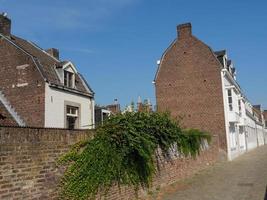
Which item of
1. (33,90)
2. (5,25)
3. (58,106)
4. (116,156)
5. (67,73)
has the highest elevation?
(5,25)

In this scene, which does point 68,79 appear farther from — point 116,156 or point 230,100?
point 230,100

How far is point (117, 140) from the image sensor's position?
9.29m

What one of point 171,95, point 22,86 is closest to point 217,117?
point 171,95

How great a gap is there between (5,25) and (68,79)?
17.4 feet

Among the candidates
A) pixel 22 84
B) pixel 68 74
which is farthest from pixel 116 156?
pixel 68 74

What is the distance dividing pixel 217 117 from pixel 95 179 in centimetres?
2104

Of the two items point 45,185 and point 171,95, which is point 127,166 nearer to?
point 45,185

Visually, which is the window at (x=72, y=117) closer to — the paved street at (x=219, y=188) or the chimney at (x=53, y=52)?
the chimney at (x=53, y=52)

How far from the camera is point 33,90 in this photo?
18.7m

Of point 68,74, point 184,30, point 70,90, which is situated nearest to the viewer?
point 70,90

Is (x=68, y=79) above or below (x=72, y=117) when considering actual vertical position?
above

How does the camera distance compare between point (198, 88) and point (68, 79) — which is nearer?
point (68, 79)

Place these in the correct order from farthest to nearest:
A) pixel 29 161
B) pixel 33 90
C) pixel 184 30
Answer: pixel 184 30 < pixel 33 90 < pixel 29 161

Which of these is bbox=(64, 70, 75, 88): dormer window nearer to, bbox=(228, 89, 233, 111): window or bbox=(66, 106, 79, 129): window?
bbox=(66, 106, 79, 129): window
